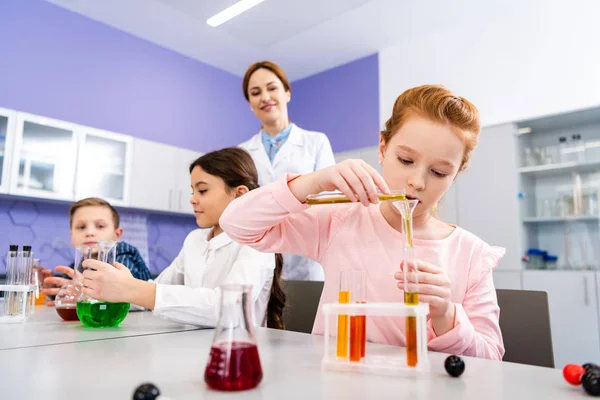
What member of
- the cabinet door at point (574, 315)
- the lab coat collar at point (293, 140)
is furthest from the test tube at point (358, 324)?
the cabinet door at point (574, 315)

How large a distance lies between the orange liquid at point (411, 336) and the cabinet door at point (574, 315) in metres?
2.45

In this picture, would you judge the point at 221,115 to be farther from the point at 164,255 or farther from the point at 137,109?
the point at 164,255

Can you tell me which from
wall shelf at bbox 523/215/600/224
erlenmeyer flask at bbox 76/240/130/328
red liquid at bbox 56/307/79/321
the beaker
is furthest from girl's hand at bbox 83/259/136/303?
wall shelf at bbox 523/215/600/224

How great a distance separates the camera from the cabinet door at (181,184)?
3.97 meters

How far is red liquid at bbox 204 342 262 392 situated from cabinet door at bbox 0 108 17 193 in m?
3.06

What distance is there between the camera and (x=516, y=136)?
10.5 ft

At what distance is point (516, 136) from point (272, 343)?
295 cm

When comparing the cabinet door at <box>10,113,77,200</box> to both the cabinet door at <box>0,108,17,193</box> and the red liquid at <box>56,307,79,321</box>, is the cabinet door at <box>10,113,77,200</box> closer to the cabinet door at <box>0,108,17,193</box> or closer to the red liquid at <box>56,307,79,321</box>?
the cabinet door at <box>0,108,17,193</box>

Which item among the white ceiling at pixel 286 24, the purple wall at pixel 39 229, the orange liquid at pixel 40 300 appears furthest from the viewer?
the white ceiling at pixel 286 24

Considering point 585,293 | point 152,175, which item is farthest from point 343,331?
point 152,175

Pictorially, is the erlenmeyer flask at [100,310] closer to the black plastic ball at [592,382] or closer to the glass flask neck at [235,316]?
the glass flask neck at [235,316]

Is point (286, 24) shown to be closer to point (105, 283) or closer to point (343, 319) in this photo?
point (105, 283)

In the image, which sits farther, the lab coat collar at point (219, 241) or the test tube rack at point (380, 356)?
the lab coat collar at point (219, 241)

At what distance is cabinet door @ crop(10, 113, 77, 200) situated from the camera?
306 centimetres
